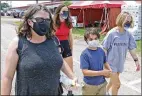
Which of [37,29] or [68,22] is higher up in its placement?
[37,29]

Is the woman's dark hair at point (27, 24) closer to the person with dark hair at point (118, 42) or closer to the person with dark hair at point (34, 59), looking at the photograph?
the person with dark hair at point (34, 59)

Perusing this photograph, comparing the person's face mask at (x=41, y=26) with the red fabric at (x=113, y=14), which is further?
the red fabric at (x=113, y=14)

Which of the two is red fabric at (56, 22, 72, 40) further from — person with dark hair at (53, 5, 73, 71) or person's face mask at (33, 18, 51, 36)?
person's face mask at (33, 18, 51, 36)

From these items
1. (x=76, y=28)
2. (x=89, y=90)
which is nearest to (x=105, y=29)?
(x=76, y=28)

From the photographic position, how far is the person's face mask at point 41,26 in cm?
307

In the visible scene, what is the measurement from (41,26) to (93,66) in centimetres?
145

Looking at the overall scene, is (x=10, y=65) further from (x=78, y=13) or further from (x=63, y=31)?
(x=78, y=13)

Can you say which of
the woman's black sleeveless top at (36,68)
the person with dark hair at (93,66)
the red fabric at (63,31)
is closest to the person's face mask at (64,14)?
the red fabric at (63,31)

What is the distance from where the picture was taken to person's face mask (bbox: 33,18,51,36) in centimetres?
307

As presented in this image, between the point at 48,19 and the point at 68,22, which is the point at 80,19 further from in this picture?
the point at 48,19

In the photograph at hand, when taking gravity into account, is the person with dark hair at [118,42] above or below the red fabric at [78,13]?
above

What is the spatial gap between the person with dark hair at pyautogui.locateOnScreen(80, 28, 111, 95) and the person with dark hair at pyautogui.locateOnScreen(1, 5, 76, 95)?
1.25 metres

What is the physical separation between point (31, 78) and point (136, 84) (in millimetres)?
5562

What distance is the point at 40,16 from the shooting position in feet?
10.2
